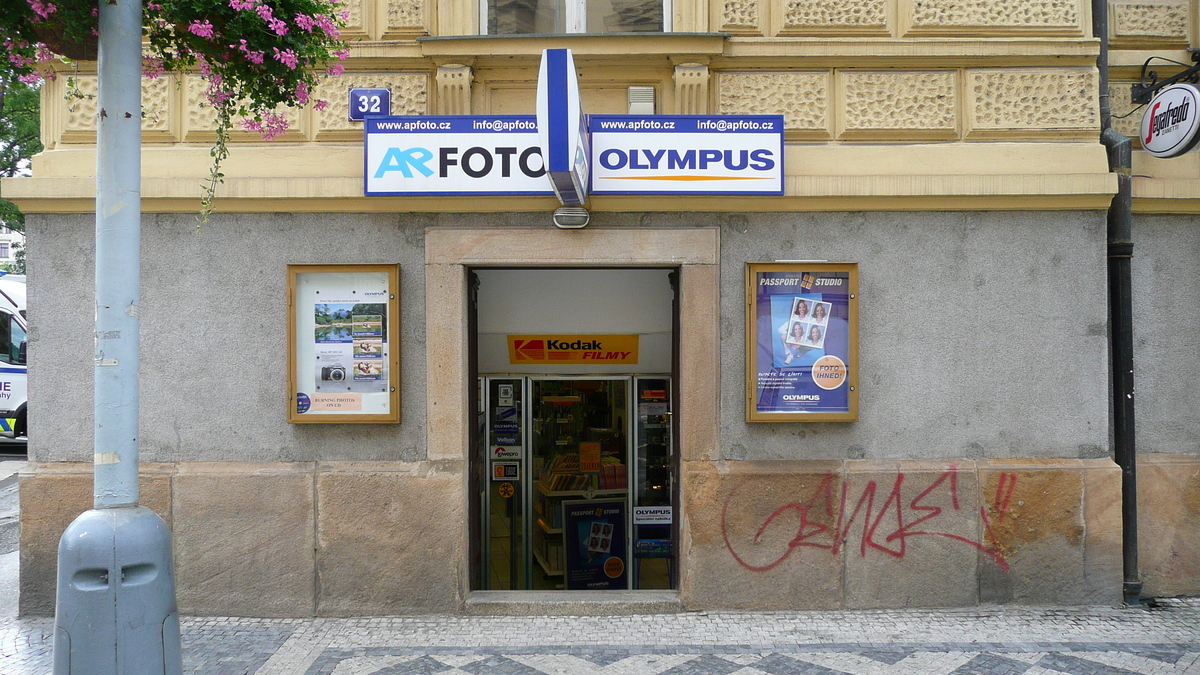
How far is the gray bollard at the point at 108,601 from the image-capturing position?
10.7 feet

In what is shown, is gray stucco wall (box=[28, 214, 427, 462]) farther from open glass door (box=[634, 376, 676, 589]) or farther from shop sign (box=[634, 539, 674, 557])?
shop sign (box=[634, 539, 674, 557])

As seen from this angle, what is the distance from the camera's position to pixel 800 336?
18.2 feet

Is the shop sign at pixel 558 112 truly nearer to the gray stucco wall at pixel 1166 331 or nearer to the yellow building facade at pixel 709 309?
the yellow building facade at pixel 709 309

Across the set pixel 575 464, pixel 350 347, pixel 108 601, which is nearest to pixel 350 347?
pixel 350 347

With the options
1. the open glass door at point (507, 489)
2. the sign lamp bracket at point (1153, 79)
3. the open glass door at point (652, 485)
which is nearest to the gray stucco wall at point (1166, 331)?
the sign lamp bracket at point (1153, 79)

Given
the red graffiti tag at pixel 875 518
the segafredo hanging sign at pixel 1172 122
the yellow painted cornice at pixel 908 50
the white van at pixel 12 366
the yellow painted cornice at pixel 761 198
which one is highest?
the yellow painted cornice at pixel 908 50

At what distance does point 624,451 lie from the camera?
7539mm

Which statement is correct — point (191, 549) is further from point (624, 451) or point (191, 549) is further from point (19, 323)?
point (19, 323)

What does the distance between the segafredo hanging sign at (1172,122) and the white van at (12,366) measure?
15.5 meters

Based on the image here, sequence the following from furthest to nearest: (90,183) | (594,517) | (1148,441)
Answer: (594,517)
(1148,441)
(90,183)

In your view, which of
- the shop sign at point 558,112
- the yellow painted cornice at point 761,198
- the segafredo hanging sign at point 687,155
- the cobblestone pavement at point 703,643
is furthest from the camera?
the yellow painted cornice at point 761,198

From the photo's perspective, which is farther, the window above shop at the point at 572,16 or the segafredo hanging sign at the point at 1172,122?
the window above shop at the point at 572,16

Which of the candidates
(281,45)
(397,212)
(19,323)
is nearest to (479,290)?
(397,212)

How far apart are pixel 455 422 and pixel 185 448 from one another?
190 cm
